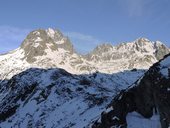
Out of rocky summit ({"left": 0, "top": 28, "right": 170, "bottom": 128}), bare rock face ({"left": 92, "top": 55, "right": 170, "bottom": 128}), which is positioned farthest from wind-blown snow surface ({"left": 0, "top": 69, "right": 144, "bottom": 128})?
bare rock face ({"left": 92, "top": 55, "right": 170, "bottom": 128})

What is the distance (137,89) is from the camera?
48.2 metres

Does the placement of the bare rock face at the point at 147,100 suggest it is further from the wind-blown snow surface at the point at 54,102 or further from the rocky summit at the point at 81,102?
the wind-blown snow surface at the point at 54,102

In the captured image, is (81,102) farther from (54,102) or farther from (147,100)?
(147,100)

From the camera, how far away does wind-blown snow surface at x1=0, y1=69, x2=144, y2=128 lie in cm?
8012

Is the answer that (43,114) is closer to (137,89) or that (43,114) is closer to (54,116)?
(54,116)

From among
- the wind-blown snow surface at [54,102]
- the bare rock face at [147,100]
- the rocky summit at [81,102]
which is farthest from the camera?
the wind-blown snow surface at [54,102]

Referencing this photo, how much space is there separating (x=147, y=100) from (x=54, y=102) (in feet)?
165

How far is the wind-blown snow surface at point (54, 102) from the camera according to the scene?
80119 mm

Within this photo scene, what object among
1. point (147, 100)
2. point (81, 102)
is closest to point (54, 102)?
point (81, 102)

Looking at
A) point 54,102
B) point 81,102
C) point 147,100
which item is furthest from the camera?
point 54,102

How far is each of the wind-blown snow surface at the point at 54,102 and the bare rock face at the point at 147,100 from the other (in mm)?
18432

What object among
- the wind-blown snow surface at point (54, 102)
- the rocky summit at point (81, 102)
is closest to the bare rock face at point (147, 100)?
the rocky summit at point (81, 102)

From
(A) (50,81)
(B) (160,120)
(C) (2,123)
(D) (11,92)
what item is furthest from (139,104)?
(D) (11,92)

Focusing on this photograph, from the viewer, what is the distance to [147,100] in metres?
46.2
